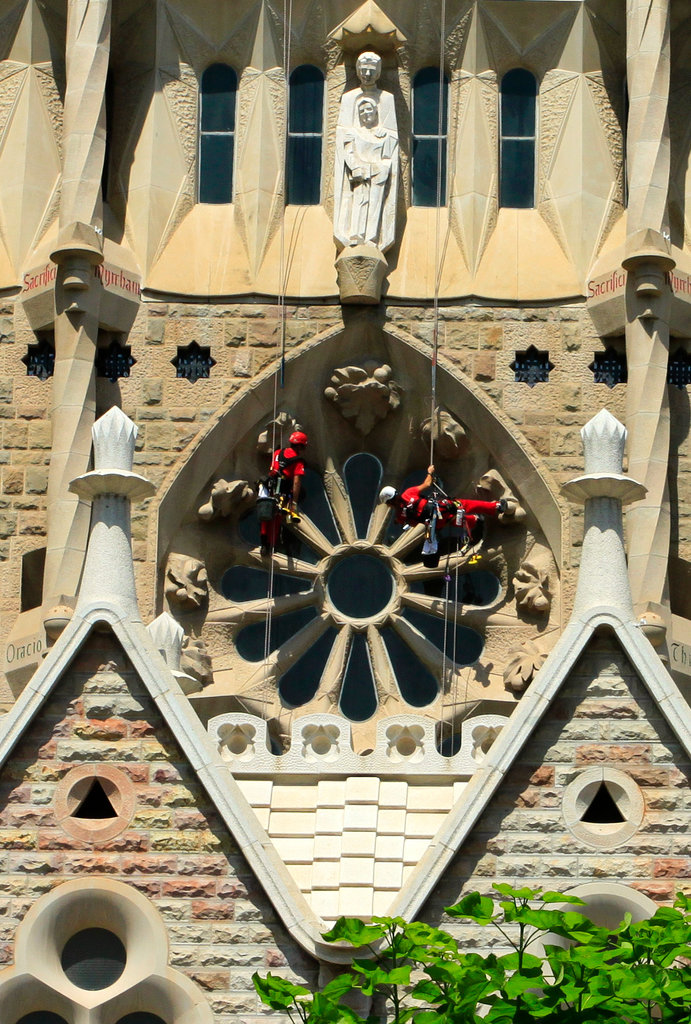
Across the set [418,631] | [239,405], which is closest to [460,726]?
[418,631]

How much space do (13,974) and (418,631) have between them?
651cm

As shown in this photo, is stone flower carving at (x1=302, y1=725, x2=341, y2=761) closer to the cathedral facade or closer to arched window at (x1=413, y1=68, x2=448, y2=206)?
the cathedral facade

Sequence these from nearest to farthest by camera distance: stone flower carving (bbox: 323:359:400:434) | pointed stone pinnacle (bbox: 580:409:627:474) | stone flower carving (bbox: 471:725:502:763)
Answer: pointed stone pinnacle (bbox: 580:409:627:474), stone flower carving (bbox: 471:725:502:763), stone flower carving (bbox: 323:359:400:434)

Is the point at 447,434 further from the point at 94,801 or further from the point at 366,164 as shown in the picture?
the point at 94,801

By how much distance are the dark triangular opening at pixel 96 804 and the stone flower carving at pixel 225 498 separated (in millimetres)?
5609

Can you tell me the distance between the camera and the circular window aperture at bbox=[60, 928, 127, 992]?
18094 mm

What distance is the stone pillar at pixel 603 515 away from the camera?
61.5 feet

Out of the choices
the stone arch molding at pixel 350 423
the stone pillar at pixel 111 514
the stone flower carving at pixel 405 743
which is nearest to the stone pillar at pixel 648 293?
the stone arch molding at pixel 350 423

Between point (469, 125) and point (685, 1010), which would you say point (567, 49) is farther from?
point (685, 1010)

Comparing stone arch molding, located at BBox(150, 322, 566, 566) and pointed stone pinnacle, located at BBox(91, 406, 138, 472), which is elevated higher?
stone arch molding, located at BBox(150, 322, 566, 566)

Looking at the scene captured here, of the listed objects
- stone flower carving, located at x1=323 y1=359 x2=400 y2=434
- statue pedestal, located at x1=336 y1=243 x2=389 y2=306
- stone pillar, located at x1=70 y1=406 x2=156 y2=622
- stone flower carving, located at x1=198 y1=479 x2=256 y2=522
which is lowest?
stone pillar, located at x1=70 y1=406 x2=156 y2=622

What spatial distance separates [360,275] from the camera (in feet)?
78.6

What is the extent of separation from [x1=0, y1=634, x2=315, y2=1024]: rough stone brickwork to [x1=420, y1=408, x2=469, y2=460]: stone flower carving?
585 centimetres

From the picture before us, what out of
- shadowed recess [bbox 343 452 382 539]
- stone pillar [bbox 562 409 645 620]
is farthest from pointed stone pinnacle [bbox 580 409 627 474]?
shadowed recess [bbox 343 452 382 539]
